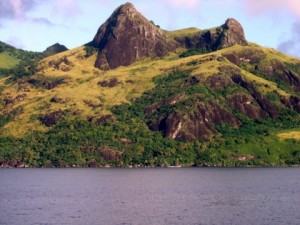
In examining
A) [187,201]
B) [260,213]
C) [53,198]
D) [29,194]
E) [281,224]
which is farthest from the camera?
[29,194]

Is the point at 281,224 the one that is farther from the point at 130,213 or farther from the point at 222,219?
the point at 130,213

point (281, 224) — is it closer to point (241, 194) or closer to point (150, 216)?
point (150, 216)

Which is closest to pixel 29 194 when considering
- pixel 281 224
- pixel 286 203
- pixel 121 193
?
pixel 121 193

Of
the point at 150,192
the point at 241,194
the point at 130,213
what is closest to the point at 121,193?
the point at 150,192

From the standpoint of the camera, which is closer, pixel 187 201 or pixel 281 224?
pixel 281 224

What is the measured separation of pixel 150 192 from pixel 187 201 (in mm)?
32476

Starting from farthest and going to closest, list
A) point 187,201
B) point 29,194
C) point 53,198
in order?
point 29,194 → point 53,198 → point 187,201

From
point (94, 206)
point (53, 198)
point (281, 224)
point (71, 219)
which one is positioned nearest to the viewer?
point (281, 224)

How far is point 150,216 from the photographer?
442 feet

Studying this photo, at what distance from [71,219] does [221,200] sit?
54208 millimetres

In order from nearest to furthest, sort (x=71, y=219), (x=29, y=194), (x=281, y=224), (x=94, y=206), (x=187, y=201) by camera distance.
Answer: (x=281, y=224) < (x=71, y=219) < (x=94, y=206) < (x=187, y=201) < (x=29, y=194)

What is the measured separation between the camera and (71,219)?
426 ft

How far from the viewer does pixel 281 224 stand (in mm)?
121188

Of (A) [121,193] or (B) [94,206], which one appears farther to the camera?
(A) [121,193]
